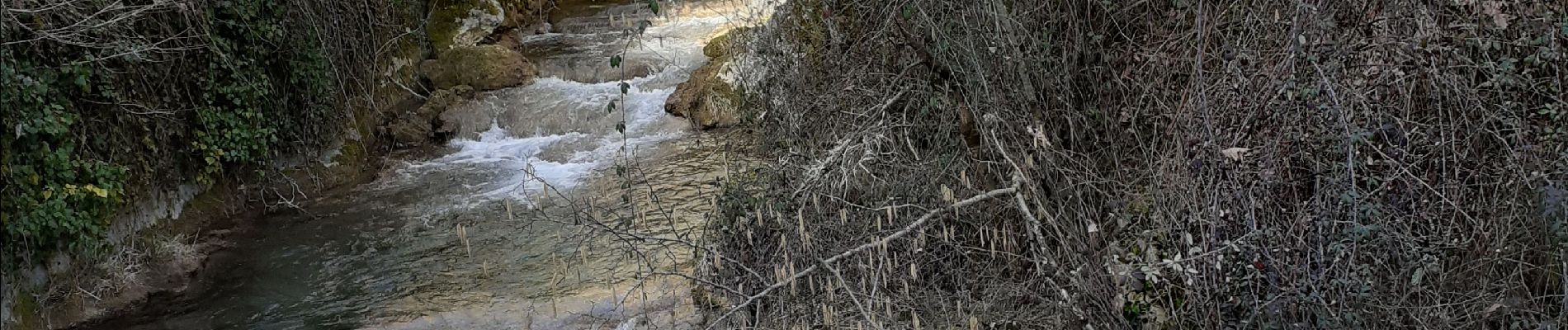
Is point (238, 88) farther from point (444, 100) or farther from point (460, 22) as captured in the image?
point (460, 22)

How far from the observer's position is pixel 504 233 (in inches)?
308

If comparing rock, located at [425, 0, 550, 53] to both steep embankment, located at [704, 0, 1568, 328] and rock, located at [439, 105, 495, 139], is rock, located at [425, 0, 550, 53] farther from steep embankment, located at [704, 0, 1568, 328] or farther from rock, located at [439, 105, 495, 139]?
steep embankment, located at [704, 0, 1568, 328]

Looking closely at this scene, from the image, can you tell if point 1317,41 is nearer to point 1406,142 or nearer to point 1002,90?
point 1406,142

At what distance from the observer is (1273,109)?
422 centimetres

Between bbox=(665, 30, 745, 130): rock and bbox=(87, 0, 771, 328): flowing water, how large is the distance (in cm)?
19

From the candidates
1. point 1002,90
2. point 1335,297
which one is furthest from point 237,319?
point 1335,297

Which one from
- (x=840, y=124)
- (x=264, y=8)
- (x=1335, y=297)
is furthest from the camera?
(x=264, y=8)

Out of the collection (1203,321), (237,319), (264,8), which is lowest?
(237,319)

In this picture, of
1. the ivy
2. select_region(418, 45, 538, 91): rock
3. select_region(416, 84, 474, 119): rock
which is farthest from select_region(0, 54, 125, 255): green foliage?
select_region(418, 45, 538, 91): rock

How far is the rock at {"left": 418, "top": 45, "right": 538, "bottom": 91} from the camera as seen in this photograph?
A: 11.5 m

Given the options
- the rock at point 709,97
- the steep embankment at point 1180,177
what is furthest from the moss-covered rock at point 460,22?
the steep embankment at point 1180,177

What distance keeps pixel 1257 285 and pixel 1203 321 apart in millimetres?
241

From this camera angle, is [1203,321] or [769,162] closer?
[1203,321]

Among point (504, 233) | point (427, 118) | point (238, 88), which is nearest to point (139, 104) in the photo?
point (238, 88)
